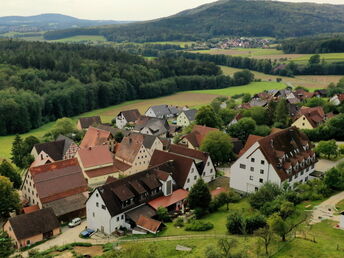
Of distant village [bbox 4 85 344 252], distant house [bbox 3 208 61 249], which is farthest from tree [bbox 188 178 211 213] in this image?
distant house [bbox 3 208 61 249]

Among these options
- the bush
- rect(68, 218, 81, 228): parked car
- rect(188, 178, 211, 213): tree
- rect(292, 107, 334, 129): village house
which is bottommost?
rect(68, 218, 81, 228): parked car

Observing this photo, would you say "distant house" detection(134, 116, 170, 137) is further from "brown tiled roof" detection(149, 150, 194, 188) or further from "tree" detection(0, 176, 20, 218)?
"tree" detection(0, 176, 20, 218)

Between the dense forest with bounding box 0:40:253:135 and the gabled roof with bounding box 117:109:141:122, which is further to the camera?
the dense forest with bounding box 0:40:253:135

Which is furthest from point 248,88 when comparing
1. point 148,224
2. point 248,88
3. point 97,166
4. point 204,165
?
point 148,224

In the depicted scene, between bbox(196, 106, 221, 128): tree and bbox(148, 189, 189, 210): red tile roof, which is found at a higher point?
bbox(196, 106, 221, 128): tree

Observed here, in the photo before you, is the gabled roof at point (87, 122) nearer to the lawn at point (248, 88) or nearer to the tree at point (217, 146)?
the tree at point (217, 146)

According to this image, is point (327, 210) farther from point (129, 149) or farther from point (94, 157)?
point (94, 157)

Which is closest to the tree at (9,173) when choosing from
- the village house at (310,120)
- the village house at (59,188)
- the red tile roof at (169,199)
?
the village house at (59,188)

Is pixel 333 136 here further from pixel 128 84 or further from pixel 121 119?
pixel 128 84
